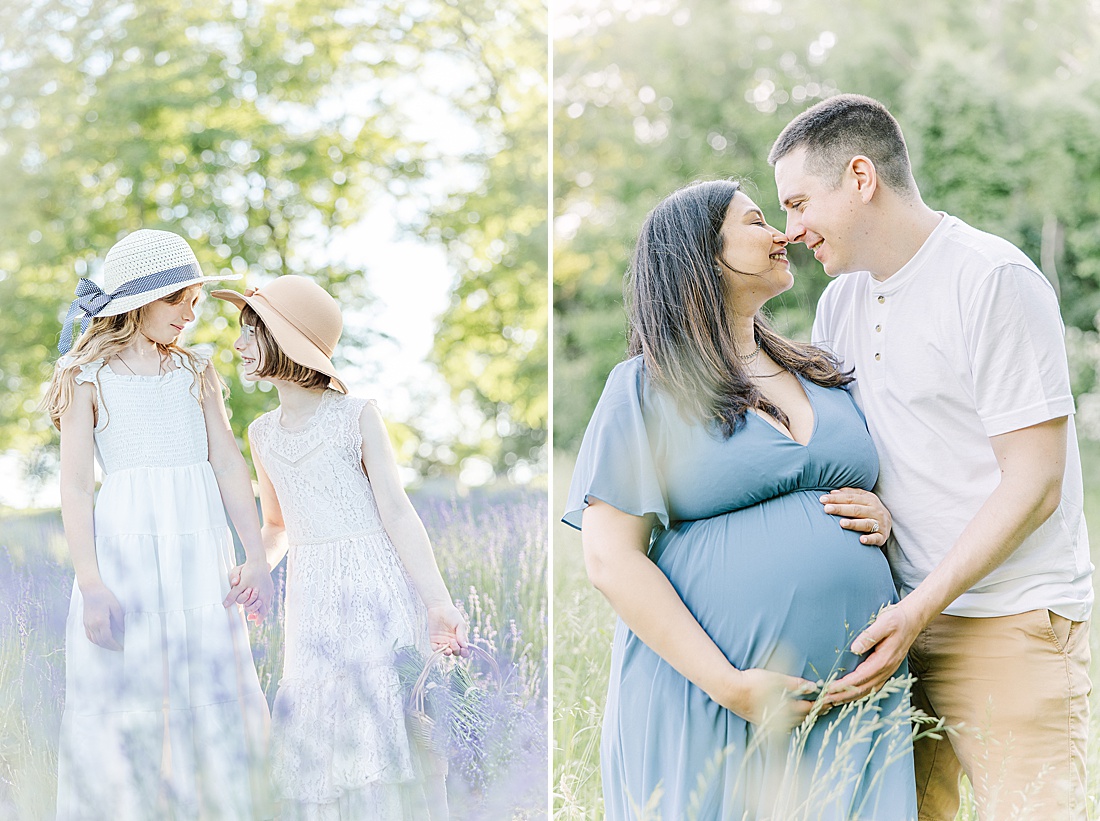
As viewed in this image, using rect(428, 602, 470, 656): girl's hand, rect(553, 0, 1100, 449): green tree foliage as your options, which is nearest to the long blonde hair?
rect(428, 602, 470, 656): girl's hand

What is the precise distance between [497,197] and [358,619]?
4.05 meters

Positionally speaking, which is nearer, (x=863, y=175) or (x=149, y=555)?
(x=863, y=175)

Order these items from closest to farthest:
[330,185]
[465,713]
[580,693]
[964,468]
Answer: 1. [964,468]
2. [465,713]
3. [580,693]
4. [330,185]

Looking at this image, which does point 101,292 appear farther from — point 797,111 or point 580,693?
point 797,111

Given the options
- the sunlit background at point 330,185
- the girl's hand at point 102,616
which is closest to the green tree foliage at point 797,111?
the sunlit background at point 330,185

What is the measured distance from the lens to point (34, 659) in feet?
9.41

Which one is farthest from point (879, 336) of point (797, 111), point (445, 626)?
point (797, 111)

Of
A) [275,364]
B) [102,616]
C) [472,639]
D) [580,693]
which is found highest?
[275,364]

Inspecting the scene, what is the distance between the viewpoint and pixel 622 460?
73.5 inches

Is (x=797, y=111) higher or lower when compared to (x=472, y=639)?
higher

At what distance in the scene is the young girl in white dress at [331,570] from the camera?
7.67 feet

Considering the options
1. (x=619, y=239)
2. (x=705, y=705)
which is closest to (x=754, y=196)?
(x=705, y=705)

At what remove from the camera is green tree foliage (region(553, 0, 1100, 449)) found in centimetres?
848

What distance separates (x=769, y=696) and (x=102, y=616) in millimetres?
1393
